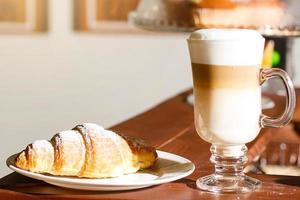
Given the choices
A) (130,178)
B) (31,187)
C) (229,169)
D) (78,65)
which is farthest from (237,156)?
(78,65)

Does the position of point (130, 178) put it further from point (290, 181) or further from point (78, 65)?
point (78, 65)

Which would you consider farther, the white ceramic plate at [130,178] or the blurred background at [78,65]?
the blurred background at [78,65]

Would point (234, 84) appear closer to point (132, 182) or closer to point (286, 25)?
point (132, 182)

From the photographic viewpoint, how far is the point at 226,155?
920 mm

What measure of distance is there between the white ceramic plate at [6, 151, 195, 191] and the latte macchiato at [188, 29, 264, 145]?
6 centimetres

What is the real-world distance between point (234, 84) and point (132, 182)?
0.61ft

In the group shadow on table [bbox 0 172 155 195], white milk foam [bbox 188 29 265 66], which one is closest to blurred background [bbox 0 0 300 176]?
shadow on table [bbox 0 172 155 195]

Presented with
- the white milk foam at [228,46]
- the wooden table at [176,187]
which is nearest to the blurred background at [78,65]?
the wooden table at [176,187]

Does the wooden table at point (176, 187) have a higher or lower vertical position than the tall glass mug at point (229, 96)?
lower

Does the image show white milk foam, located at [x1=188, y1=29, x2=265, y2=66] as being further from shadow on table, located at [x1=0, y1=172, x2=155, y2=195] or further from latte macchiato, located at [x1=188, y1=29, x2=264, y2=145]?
shadow on table, located at [x1=0, y1=172, x2=155, y2=195]

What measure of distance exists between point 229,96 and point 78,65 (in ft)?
7.22

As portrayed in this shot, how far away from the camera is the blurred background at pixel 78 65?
2.96m

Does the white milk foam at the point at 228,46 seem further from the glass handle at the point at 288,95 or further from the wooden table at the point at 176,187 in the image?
the wooden table at the point at 176,187

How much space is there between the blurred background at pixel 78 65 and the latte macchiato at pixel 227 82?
81.5 inches
